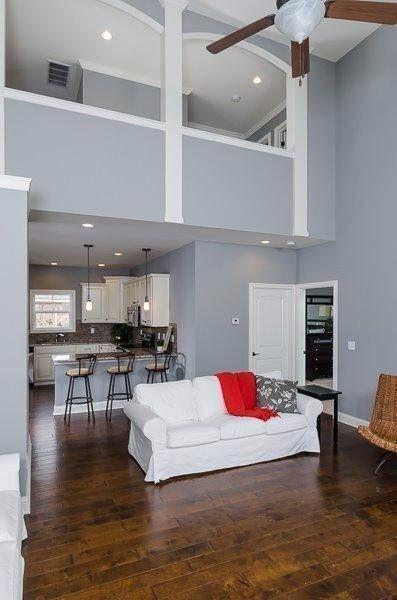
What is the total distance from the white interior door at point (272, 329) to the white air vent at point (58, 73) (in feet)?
14.5

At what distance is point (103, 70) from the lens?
5430 millimetres

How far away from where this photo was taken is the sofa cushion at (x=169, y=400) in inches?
164

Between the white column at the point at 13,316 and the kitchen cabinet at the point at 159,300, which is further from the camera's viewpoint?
the kitchen cabinet at the point at 159,300

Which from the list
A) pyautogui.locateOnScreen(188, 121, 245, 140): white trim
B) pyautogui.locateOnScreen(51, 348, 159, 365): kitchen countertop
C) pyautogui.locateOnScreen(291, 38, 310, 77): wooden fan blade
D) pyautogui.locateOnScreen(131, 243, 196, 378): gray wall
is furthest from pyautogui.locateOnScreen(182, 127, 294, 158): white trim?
pyautogui.locateOnScreen(51, 348, 159, 365): kitchen countertop

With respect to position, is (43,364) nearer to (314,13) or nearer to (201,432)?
(201,432)

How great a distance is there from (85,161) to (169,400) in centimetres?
285

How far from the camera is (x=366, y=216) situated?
5234mm

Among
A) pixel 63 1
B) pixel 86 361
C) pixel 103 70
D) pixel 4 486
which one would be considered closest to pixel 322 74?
pixel 103 70

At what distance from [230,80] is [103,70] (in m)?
1.93

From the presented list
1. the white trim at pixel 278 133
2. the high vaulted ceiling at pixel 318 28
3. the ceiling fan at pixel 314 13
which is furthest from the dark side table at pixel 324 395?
the high vaulted ceiling at pixel 318 28

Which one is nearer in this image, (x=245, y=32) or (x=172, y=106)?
(x=245, y=32)

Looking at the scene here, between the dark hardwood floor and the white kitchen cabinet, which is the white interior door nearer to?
the dark hardwood floor

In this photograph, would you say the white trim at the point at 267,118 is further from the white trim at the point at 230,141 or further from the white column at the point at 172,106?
the white column at the point at 172,106

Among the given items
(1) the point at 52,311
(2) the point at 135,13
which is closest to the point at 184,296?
(2) the point at 135,13
